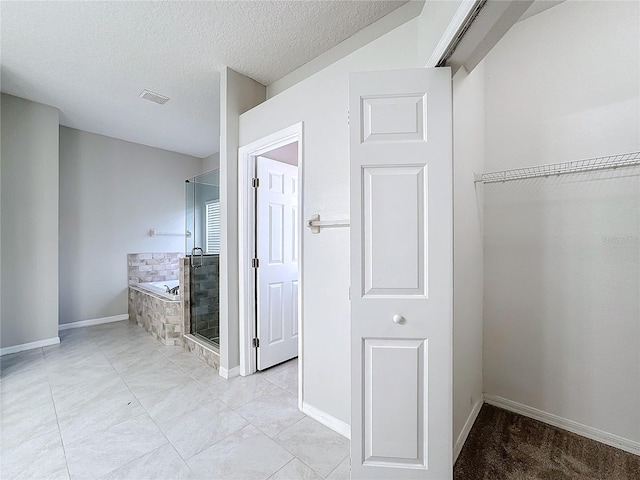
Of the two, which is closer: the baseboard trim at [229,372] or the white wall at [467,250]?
the white wall at [467,250]

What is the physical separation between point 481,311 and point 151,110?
164 inches

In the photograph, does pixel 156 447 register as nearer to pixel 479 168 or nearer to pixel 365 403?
pixel 365 403

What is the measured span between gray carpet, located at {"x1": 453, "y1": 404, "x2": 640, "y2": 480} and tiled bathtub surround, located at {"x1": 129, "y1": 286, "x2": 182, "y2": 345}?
3.06 metres

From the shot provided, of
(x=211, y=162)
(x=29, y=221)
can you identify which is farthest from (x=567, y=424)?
(x=211, y=162)

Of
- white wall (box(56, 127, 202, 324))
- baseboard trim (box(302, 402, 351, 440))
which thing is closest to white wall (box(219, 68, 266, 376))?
baseboard trim (box(302, 402, 351, 440))

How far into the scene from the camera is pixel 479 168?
2084 millimetres

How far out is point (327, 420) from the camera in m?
1.94

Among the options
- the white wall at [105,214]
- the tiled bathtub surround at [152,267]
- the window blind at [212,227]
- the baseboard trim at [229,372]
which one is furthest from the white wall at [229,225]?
the white wall at [105,214]

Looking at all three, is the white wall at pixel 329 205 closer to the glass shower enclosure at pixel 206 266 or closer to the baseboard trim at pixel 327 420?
the baseboard trim at pixel 327 420

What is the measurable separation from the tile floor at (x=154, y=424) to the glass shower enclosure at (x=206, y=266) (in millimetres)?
403

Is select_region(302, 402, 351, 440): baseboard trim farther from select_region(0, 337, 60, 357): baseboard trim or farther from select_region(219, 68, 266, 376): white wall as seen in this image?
select_region(0, 337, 60, 357): baseboard trim

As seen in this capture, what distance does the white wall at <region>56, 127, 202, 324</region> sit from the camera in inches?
157

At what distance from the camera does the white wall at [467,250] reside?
1.63 meters

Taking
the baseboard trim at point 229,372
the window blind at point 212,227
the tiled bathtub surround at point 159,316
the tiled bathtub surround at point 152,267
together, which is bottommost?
the baseboard trim at point 229,372
